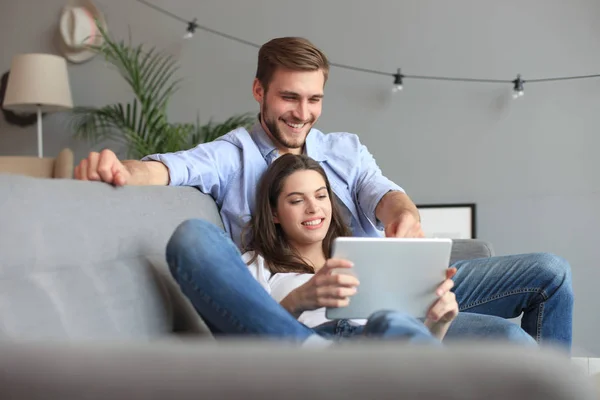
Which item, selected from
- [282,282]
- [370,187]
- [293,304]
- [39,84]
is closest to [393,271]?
[293,304]

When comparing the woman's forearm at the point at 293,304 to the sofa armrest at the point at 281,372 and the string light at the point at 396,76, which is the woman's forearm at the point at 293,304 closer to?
the sofa armrest at the point at 281,372

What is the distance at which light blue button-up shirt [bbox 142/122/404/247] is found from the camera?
199 cm

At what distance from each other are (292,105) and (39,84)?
7.67ft

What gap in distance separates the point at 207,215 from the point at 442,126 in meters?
2.11

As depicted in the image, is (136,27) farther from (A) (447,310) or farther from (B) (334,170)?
(A) (447,310)

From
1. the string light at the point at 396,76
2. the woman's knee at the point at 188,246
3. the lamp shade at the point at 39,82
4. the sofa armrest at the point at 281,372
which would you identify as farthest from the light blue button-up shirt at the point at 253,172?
Answer: the lamp shade at the point at 39,82

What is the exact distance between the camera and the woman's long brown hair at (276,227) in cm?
181

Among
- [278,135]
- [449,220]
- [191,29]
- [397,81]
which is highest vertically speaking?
[191,29]

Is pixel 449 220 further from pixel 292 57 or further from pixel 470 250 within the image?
pixel 292 57

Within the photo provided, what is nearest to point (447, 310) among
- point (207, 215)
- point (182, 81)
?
point (207, 215)

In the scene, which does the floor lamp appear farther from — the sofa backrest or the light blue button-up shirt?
the sofa backrest

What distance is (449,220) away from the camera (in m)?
3.70

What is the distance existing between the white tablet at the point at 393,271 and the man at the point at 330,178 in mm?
308

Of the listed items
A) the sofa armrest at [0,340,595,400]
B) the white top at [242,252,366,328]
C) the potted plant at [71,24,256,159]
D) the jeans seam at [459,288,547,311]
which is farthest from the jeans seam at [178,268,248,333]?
the potted plant at [71,24,256,159]
